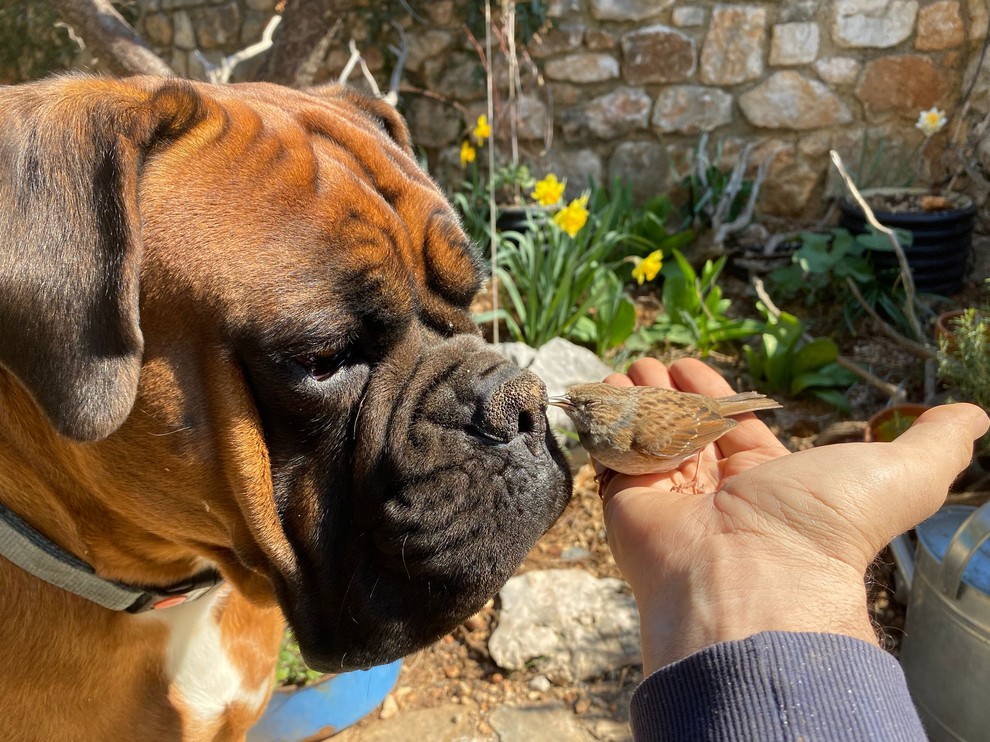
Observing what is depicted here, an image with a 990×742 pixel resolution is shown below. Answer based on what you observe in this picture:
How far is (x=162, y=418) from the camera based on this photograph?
1620mm

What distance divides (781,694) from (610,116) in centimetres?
583

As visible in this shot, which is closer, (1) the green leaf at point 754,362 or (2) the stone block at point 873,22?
(1) the green leaf at point 754,362

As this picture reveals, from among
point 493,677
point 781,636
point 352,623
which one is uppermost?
point 781,636

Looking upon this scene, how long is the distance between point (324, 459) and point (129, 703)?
90 centimetres

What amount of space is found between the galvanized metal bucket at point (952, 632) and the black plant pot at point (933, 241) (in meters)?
2.86

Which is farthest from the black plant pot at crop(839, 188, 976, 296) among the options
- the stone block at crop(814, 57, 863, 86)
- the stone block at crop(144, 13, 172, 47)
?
the stone block at crop(144, 13, 172, 47)

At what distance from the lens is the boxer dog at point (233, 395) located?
1.48 m

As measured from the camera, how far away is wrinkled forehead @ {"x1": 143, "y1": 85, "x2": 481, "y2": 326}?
5.18 ft

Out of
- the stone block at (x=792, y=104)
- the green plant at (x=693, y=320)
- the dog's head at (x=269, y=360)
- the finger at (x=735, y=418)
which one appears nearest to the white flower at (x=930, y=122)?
the stone block at (x=792, y=104)


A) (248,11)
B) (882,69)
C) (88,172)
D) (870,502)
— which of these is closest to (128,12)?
(248,11)

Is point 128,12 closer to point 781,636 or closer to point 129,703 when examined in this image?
point 129,703

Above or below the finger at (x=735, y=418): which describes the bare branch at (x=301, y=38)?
above

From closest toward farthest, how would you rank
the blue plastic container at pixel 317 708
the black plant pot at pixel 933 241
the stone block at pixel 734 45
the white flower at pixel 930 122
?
the blue plastic container at pixel 317 708
the black plant pot at pixel 933 241
the white flower at pixel 930 122
the stone block at pixel 734 45

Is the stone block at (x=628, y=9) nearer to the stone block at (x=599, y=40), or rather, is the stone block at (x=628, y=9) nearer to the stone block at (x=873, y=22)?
the stone block at (x=599, y=40)
